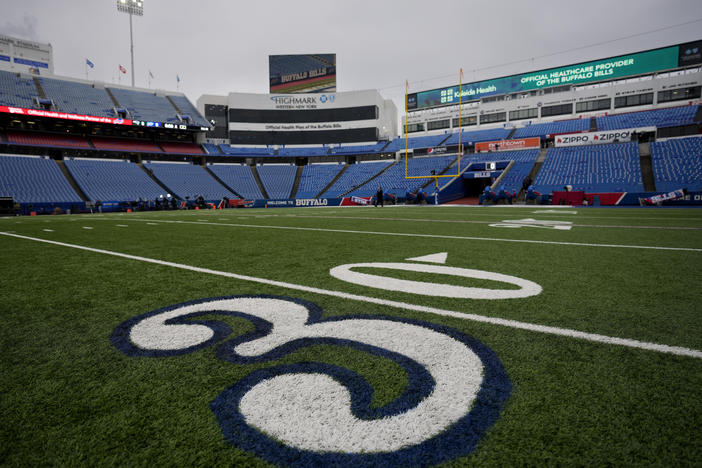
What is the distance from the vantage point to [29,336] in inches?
64.6

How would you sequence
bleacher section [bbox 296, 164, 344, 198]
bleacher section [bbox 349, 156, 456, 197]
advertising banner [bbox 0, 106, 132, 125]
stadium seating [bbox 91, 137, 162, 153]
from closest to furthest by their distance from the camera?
advertising banner [bbox 0, 106, 132, 125] → bleacher section [bbox 349, 156, 456, 197] → stadium seating [bbox 91, 137, 162, 153] → bleacher section [bbox 296, 164, 344, 198]

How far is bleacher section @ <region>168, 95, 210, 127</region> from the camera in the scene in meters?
39.2

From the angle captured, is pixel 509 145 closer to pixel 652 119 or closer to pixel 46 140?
pixel 652 119

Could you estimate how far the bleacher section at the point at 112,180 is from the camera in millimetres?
26969

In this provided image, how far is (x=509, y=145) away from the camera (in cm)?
3169

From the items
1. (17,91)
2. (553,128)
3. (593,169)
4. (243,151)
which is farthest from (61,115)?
(553,128)

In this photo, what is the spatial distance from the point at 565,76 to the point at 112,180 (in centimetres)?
4565

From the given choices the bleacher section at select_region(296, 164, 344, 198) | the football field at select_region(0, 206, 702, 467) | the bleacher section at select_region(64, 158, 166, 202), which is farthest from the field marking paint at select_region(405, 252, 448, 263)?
the bleacher section at select_region(296, 164, 344, 198)

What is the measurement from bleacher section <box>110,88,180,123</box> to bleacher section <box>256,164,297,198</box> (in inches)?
413

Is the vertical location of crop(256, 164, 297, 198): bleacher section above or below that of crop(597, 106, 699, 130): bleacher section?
below

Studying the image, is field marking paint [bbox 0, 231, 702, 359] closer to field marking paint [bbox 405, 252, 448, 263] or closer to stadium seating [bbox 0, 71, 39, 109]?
field marking paint [bbox 405, 252, 448, 263]

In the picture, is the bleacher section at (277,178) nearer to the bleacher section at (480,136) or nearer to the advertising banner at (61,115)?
the advertising banner at (61,115)

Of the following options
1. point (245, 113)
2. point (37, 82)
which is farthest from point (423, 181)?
point (37, 82)

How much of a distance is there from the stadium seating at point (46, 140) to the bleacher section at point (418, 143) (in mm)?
30378
